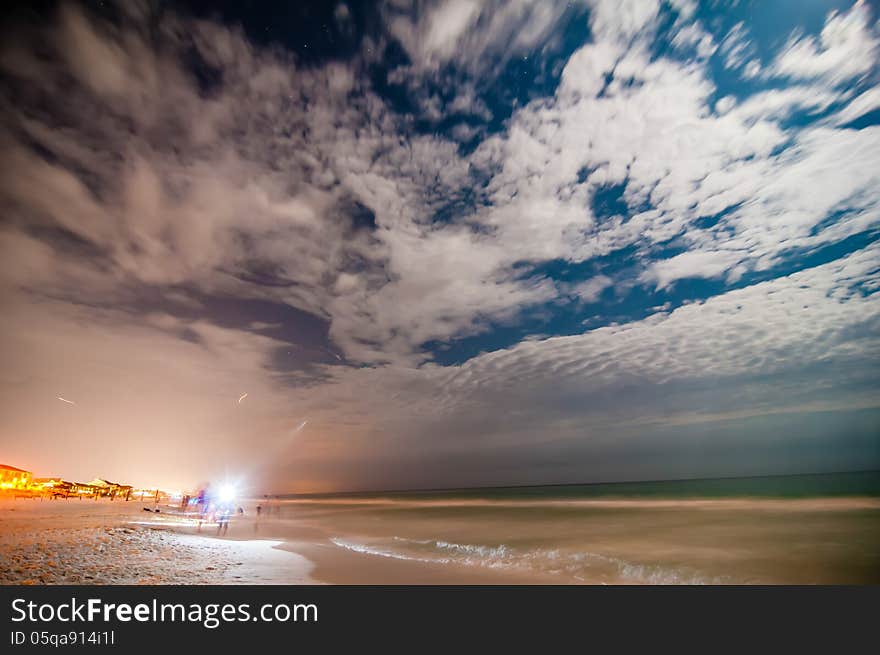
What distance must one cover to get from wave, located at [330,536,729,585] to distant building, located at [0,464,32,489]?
10123 cm

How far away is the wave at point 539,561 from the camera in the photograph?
14.7m

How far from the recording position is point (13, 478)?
74.8 metres

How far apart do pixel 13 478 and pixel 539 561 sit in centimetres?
11919

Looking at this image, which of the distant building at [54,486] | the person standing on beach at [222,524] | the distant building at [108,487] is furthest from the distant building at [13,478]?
the person standing on beach at [222,524]

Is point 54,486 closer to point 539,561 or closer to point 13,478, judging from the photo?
point 13,478

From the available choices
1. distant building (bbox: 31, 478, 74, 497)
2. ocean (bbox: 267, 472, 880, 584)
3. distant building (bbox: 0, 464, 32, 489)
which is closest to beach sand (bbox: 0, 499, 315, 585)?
ocean (bbox: 267, 472, 880, 584)

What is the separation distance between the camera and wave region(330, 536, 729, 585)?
48.4 feet

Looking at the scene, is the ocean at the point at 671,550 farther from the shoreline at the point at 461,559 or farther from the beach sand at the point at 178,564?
the beach sand at the point at 178,564

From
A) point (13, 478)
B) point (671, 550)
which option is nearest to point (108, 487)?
point (13, 478)

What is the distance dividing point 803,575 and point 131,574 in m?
26.4
